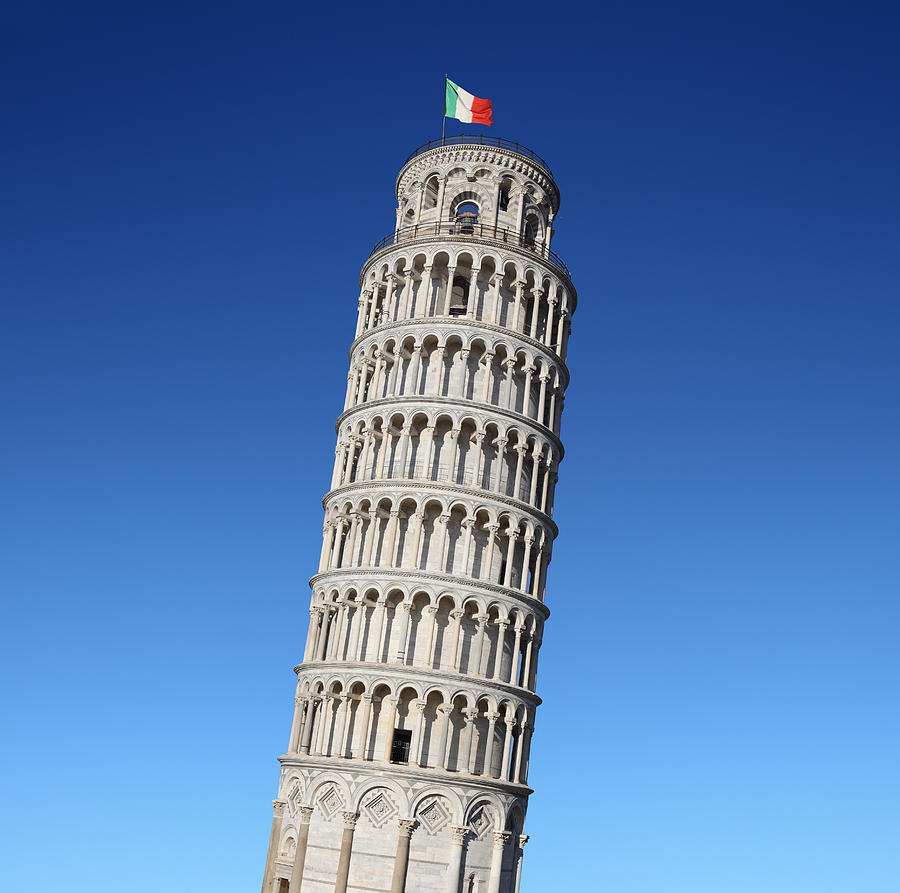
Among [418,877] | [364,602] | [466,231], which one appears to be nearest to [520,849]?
[418,877]

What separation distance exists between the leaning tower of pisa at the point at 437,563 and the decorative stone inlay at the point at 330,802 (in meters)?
0.09

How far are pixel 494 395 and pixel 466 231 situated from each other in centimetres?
1214

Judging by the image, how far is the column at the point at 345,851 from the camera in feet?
166

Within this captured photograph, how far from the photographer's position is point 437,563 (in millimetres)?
55625

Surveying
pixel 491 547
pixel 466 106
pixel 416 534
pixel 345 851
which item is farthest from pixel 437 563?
pixel 466 106

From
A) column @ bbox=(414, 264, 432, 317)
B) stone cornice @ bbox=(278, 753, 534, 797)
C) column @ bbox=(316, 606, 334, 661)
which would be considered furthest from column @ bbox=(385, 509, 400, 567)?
column @ bbox=(414, 264, 432, 317)

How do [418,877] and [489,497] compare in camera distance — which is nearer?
[418,877]

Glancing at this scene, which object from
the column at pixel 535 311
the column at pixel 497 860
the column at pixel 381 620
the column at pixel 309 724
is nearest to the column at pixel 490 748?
the column at pixel 497 860

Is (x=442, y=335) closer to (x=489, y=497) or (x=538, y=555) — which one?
(x=489, y=497)

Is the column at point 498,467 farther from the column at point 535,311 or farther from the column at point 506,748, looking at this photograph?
the column at point 506,748

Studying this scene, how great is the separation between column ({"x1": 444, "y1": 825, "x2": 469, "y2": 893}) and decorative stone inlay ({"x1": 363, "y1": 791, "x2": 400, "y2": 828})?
10.5 ft

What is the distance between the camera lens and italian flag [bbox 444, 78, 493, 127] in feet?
216

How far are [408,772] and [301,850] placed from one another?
7.33 meters

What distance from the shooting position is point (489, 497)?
2253 inches
